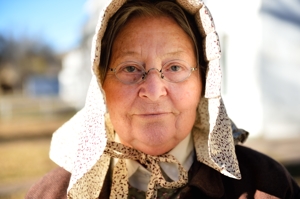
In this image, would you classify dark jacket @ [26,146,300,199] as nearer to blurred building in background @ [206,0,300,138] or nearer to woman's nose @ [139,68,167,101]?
woman's nose @ [139,68,167,101]

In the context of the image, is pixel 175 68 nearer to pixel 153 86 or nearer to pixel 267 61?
pixel 153 86

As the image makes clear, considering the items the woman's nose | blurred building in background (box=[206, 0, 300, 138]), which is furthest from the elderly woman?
blurred building in background (box=[206, 0, 300, 138])

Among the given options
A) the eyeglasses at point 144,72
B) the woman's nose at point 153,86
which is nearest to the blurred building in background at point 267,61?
→ the eyeglasses at point 144,72

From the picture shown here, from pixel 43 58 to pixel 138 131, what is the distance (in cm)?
6419

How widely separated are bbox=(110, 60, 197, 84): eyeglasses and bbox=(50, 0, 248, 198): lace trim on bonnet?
0.12 metres

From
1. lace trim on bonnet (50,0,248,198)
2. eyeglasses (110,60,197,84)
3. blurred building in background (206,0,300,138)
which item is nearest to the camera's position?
lace trim on bonnet (50,0,248,198)

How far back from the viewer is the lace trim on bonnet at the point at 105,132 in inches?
59.2

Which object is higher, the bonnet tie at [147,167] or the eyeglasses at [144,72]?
the eyeglasses at [144,72]

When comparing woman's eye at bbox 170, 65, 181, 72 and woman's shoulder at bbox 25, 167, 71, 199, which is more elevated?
woman's eye at bbox 170, 65, 181, 72

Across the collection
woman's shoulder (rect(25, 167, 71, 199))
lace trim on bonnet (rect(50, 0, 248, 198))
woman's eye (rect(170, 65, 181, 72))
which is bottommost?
woman's shoulder (rect(25, 167, 71, 199))

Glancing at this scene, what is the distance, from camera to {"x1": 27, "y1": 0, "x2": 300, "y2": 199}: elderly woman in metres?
1.60

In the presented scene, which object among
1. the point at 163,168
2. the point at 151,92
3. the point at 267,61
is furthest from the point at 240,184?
the point at 267,61

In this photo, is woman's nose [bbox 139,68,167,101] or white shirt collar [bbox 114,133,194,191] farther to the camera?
white shirt collar [bbox 114,133,194,191]

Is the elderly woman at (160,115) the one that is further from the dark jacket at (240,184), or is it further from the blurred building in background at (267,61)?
the blurred building in background at (267,61)
